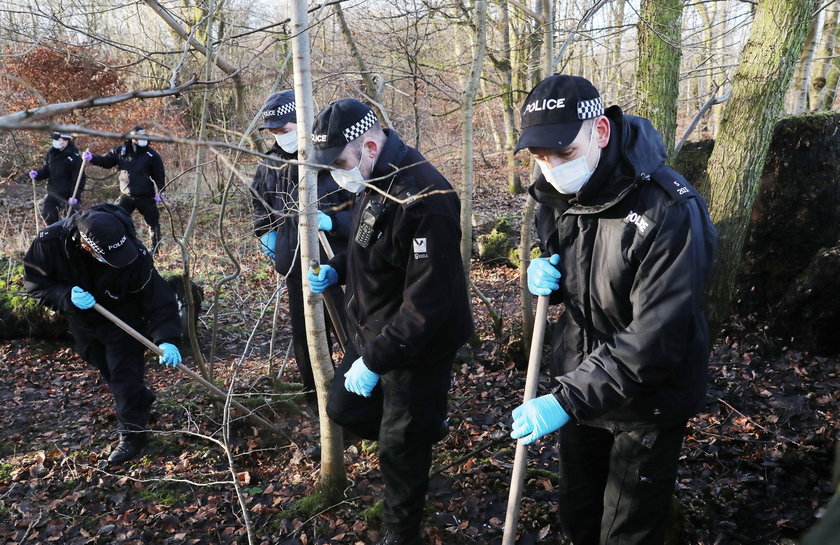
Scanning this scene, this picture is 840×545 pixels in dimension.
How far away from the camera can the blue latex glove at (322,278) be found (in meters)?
3.23

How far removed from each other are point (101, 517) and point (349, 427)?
76.9 inches

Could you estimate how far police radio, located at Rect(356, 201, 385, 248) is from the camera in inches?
106

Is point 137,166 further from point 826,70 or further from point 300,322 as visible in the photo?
point 826,70

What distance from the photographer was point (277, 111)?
4285 millimetres

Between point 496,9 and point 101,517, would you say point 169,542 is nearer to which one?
point 101,517

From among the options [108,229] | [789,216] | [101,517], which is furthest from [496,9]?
[101,517]

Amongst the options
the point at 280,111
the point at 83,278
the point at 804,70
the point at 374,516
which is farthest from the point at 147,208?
the point at 804,70

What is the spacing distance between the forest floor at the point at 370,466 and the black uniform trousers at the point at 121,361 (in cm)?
32

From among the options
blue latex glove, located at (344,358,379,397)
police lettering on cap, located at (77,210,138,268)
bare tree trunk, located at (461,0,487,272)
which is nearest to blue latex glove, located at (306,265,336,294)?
blue latex glove, located at (344,358,379,397)

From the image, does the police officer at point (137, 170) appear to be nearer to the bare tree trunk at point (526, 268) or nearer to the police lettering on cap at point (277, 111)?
the police lettering on cap at point (277, 111)

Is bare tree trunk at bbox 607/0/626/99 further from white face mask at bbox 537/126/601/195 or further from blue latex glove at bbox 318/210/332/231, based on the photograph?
white face mask at bbox 537/126/601/195

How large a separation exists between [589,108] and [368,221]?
113cm

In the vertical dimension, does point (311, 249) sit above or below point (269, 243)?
above

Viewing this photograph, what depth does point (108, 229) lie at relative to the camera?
4.02 m
